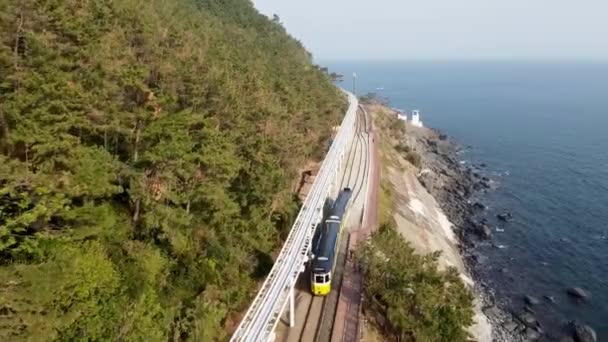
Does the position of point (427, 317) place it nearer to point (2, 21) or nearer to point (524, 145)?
point (2, 21)

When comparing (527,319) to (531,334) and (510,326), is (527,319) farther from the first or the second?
(510,326)

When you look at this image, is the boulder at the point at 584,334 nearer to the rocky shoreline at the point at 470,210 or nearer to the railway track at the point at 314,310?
the rocky shoreline at the point at 470,210

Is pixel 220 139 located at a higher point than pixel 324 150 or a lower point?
higher

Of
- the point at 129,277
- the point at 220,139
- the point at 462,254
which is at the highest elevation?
the point at 220,139

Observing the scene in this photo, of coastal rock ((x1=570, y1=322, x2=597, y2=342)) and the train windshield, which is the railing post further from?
coastal rock ((x1=570, y1=322, x2=597, y2=342))

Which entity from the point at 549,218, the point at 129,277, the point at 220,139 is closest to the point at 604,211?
the point at 549,218

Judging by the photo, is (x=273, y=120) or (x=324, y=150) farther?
(x=324, y=150)
